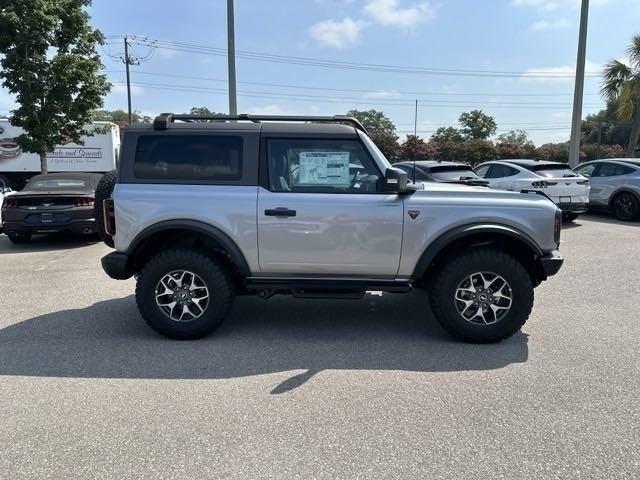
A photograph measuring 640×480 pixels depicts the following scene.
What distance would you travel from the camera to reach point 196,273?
4645mm

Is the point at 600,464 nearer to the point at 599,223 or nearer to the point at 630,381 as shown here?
the point at 630,381

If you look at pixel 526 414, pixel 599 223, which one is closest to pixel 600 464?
pixel 526 414

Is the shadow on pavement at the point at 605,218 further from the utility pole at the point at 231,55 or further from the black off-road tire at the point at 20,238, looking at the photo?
the black off-road tire at the point at 20,238

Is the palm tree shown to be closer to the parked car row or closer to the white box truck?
the parked car row

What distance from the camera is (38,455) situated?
290 cm

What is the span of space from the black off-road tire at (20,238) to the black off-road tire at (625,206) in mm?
13769

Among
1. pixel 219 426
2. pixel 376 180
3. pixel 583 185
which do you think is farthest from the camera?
pixel 583 185

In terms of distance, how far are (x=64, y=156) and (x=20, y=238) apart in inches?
528

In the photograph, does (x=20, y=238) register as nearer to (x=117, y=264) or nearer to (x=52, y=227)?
(x=52, y=227)

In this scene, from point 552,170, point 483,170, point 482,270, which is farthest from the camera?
point 483,170

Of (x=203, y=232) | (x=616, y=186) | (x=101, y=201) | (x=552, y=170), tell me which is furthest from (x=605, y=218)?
(x=101, y=201)

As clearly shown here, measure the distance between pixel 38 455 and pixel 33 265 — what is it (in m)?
6.01

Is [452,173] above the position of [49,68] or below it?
below

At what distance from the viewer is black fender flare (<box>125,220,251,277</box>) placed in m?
4.57
